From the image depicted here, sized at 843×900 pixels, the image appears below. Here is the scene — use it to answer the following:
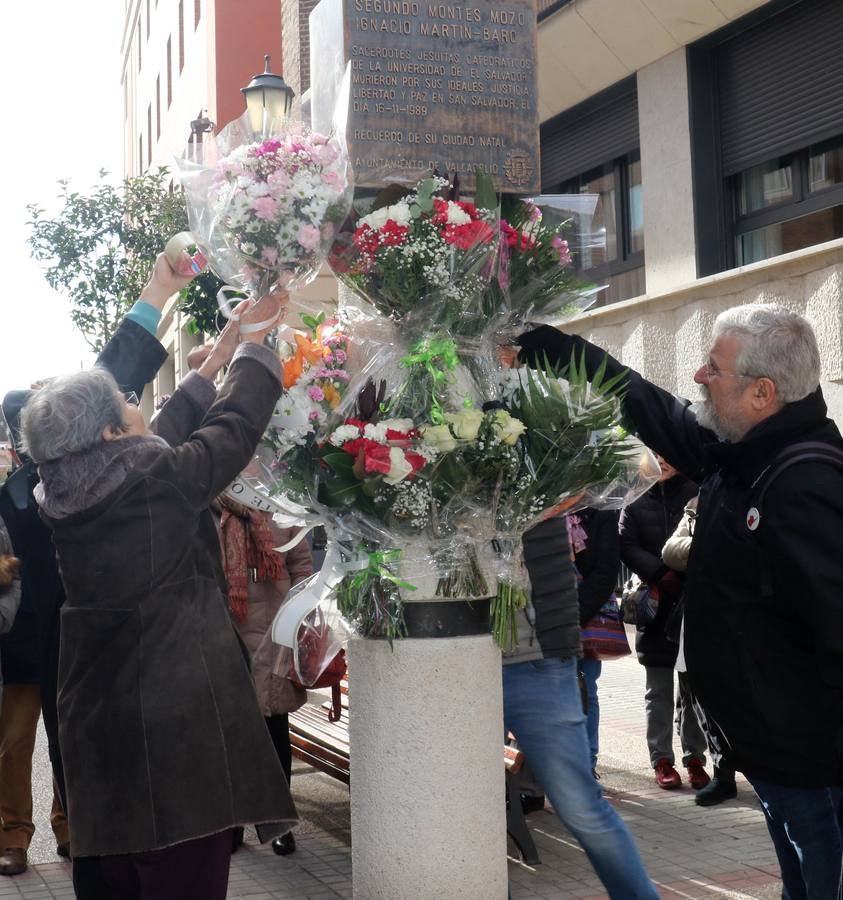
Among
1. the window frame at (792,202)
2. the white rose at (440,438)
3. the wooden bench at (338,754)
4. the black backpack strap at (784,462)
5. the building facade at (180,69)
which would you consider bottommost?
the wooden bench at (338,754)

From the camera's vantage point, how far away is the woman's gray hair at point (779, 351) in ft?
11.2

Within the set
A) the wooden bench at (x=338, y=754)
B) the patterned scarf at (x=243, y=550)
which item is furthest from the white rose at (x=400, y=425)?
the patterned scarf at (x=243, y=550)

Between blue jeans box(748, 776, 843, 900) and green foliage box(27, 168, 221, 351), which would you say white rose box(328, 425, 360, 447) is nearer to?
blue jeans box(748, 776, 843, 900)

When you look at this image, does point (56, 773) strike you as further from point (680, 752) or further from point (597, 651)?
point (680, 752)

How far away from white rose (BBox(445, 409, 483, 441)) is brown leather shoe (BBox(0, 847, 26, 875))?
3.27 metres

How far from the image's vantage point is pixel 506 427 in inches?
143

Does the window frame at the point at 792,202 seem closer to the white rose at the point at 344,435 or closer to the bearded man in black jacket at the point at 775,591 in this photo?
the bearded man in black jacket at the point at 775,591

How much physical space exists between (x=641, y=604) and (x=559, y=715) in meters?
2.93

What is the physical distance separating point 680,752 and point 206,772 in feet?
16.3

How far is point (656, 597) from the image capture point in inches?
268

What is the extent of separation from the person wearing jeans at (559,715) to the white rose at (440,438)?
2.33 ft

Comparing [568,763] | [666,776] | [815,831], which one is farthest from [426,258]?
[666,776]

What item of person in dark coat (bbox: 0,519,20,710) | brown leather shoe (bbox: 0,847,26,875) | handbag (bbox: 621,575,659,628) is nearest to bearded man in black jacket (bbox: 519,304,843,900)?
person in dark coat (bbox: 0,519,20,710)

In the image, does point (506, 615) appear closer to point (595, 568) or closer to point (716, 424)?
point (716, 424)
